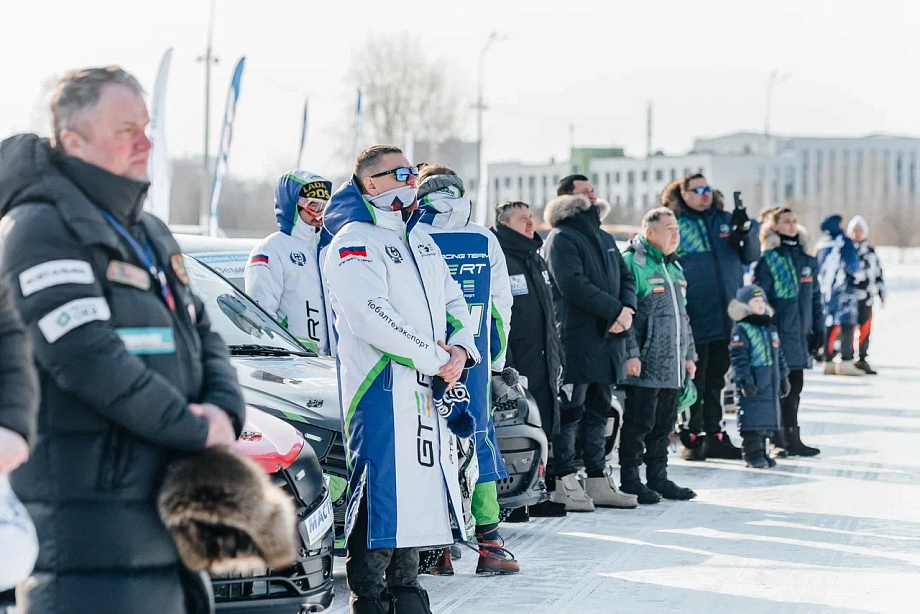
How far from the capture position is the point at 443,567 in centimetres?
714

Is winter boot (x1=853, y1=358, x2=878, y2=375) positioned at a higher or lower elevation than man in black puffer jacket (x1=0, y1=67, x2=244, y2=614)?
lower

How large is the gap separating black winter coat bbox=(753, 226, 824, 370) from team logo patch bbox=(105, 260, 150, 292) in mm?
9067

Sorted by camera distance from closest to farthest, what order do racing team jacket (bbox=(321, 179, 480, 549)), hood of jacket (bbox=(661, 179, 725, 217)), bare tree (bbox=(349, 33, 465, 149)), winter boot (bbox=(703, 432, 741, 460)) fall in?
racing team jacket (bbox=(321, 179, 480, 549))
hood of jacket (bbox=(661, 179, 725, 217))
winter boot (bbox=(703, 432, 741, 460))
bare tree (bbox=(349, 33, 465, 149))

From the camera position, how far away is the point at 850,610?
6.24 metres

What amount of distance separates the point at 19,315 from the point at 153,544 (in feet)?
2.02

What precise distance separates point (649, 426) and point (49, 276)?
678cm

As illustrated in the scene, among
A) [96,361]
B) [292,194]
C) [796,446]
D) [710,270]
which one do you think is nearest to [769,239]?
[710,270]

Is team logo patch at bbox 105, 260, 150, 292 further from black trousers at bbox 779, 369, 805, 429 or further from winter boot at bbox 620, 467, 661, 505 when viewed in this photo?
black trousers at bbox 779, 369, 805, 429

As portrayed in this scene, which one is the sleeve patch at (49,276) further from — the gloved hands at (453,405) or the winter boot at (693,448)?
the winter boot at (693,448)

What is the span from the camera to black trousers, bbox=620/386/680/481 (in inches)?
370

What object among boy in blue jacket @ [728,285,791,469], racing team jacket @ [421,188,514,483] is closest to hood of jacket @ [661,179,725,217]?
boy in blue jacket @ [728,285,791,469]

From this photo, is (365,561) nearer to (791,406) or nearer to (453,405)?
(453,405)

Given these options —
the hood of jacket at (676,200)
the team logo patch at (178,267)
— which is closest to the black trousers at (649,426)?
the hood of jacket at (676,200)

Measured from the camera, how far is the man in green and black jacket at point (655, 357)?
30.8 ft
